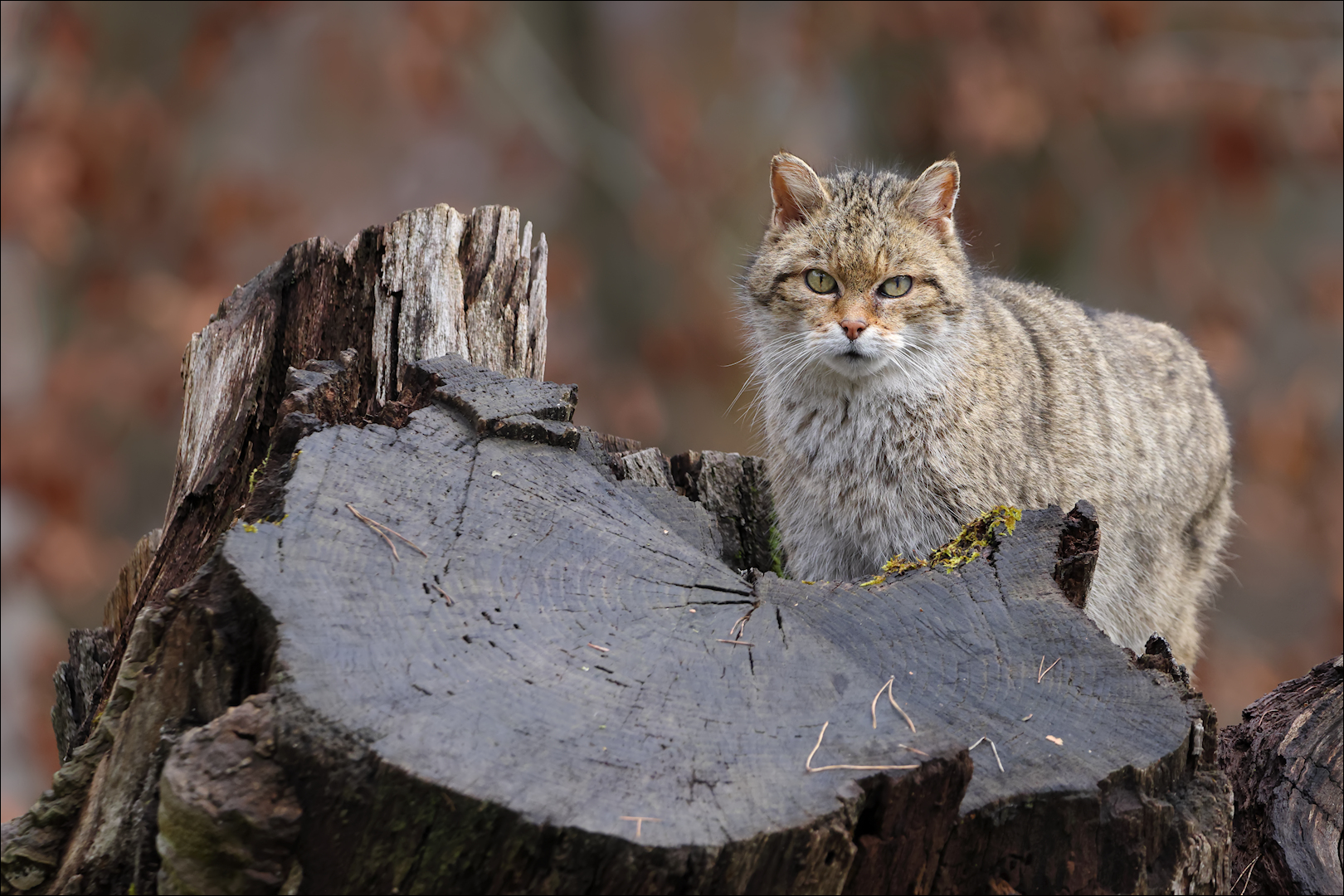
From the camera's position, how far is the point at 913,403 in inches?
172

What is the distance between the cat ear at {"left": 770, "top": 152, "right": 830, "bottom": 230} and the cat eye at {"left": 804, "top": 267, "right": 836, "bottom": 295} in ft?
1.03

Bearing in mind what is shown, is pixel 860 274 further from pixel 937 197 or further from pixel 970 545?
pixel 970 545

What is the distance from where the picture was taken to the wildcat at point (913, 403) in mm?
4355

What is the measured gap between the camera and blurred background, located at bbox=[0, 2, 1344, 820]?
8.95m

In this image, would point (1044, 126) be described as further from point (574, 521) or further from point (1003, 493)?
point (574, 521)

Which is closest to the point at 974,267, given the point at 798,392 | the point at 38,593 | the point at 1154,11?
the point at 798,392

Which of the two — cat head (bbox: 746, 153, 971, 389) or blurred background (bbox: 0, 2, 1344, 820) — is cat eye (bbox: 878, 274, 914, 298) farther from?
blurred background (bbox: 0, 2, 1344, 820)

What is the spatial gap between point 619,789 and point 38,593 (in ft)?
27.5

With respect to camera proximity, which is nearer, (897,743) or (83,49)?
(897,743)

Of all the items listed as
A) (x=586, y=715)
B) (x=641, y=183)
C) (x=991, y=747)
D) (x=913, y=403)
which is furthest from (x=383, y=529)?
(x=641, y=183)

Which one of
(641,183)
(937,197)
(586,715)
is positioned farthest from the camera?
(641,183)

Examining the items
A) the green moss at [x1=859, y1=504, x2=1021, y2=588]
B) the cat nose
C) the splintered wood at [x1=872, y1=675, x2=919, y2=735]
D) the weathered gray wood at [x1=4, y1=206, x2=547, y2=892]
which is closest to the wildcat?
the cat nose

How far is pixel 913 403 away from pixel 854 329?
1.33 feet

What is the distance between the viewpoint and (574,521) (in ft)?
9.61
